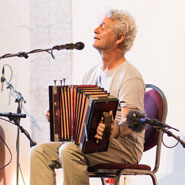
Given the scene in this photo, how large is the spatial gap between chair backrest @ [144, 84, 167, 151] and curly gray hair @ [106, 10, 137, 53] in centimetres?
33

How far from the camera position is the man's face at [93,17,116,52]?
238 centimetres

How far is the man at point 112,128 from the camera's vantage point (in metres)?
2.06

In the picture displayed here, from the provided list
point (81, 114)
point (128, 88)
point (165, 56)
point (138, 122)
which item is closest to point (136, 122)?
point (138, 122)

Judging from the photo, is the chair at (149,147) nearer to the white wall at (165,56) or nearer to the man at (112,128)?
the man at (112,128)

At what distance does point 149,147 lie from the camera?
2.37m

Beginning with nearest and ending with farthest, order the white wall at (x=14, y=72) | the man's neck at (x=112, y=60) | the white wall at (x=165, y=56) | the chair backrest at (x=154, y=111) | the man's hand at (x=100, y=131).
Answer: the man's hand at (x=100, y=131)
the chair backrest at (x=154, y=111)
the man's neck at (x=112, y=60)
the white wall at (x=165, y=56)
the white wall at (x=14, y=72)

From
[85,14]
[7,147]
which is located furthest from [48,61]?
[7,147]

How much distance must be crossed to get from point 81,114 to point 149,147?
547 millimetres

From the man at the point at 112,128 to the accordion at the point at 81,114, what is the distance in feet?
0.14

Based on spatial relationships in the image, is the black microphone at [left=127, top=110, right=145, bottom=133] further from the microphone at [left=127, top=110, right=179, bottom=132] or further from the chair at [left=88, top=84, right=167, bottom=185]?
the chair at [left=88, top=84, right=167, bottom=185]

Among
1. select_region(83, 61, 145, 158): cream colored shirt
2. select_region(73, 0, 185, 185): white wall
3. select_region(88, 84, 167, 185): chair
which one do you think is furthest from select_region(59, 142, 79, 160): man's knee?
select_region(73, 0, 185, 185): white wall

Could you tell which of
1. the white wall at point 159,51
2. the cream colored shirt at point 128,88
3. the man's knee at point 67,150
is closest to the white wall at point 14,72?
the white wall at point 159,51

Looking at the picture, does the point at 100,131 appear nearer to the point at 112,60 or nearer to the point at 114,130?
the point at 114,130

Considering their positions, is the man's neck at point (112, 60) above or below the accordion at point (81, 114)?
above
